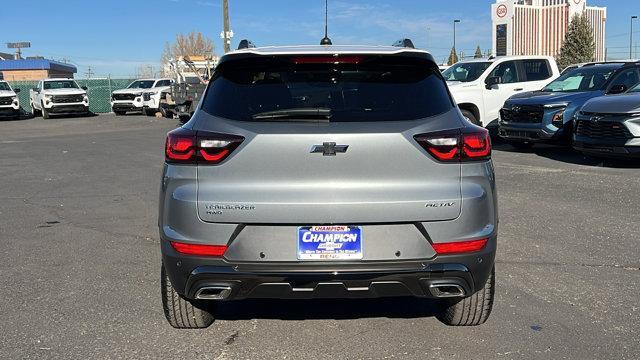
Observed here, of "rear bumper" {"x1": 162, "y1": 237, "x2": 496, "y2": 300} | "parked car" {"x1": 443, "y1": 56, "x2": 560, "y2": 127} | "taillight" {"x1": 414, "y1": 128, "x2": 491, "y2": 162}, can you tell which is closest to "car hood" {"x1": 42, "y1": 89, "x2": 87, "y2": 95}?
"parked car" {"x1": 443, "y1": 56, "x2": 560, "y2": 127}

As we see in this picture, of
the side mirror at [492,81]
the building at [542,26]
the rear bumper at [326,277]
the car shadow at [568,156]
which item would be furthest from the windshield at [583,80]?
the building at [542,26]

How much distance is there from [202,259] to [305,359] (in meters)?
0.84

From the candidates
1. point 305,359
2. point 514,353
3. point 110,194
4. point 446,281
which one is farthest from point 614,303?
point 110,194

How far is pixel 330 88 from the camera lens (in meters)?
3.54

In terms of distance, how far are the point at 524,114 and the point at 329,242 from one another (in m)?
10.4

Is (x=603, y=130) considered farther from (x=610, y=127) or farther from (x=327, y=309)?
(x=327, y=309)

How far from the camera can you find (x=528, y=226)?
6.68m

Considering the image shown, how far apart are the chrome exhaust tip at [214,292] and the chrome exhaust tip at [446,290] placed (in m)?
1.09

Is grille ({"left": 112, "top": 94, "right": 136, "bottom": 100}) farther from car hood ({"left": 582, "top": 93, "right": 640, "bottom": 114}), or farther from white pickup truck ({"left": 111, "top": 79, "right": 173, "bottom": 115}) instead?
car hood ({"left": 582, "top": 93, "right": 640, "bottom": 114})

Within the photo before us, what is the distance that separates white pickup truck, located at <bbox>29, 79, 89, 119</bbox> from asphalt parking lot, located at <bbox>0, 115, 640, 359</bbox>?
21885 mm

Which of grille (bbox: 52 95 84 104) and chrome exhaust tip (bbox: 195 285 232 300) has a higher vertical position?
grille (bbox: 52 95 84 104)

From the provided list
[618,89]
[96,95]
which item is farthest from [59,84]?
[618,89]

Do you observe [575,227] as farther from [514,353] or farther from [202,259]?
[202,259]

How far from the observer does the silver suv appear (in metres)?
3.23
